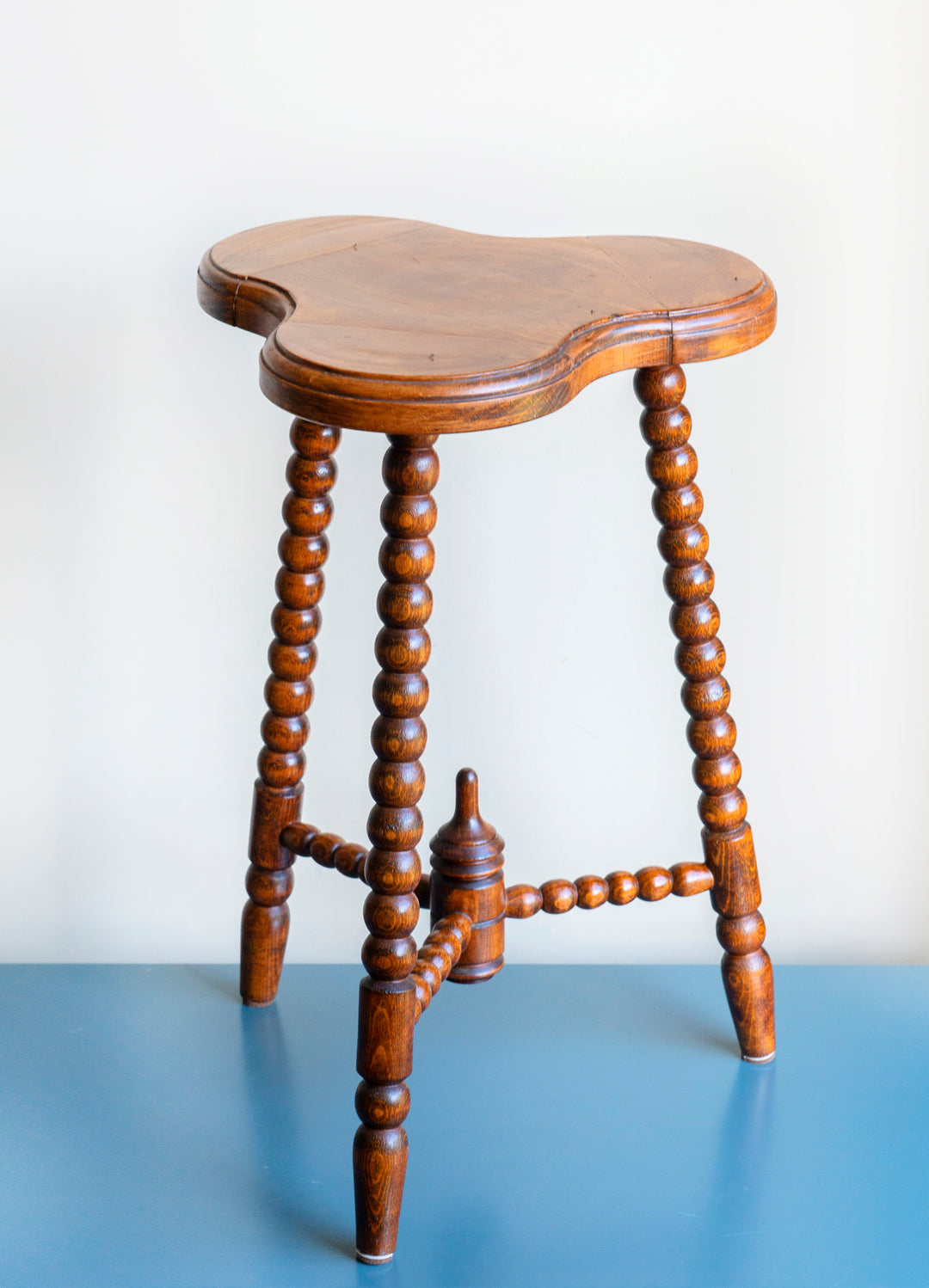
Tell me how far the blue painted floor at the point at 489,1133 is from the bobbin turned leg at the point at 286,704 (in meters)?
0.07

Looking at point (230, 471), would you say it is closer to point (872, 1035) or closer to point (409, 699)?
point (409, 699)

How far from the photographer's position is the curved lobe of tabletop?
0.71 meters

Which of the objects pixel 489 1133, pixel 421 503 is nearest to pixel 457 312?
pixel 421 503

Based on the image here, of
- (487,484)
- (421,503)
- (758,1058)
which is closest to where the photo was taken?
(421,503)

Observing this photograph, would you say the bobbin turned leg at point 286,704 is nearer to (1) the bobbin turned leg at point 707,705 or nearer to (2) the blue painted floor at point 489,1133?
(2) the blue painted floor at point 489,1133

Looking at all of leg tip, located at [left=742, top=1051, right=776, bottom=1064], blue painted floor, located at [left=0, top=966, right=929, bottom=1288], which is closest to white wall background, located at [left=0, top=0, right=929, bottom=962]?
blue painted floor, located at [left=0, top=966, right=929, bottom=1288]

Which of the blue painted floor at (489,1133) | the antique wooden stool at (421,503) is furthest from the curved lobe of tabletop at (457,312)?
the blue painted floor at (489,1133)

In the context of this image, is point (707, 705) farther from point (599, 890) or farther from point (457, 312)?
point (457, 312)

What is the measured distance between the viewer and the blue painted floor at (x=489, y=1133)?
3.05 feet

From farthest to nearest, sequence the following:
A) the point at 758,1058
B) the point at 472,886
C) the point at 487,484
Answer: the point at 487,484 → the point at 758,1058 → the point at 472,886

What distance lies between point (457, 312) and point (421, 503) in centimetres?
12

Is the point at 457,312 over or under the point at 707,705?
over

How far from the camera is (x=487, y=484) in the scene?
1.27 metres

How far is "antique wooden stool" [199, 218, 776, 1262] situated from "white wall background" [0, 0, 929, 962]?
0.17 m
